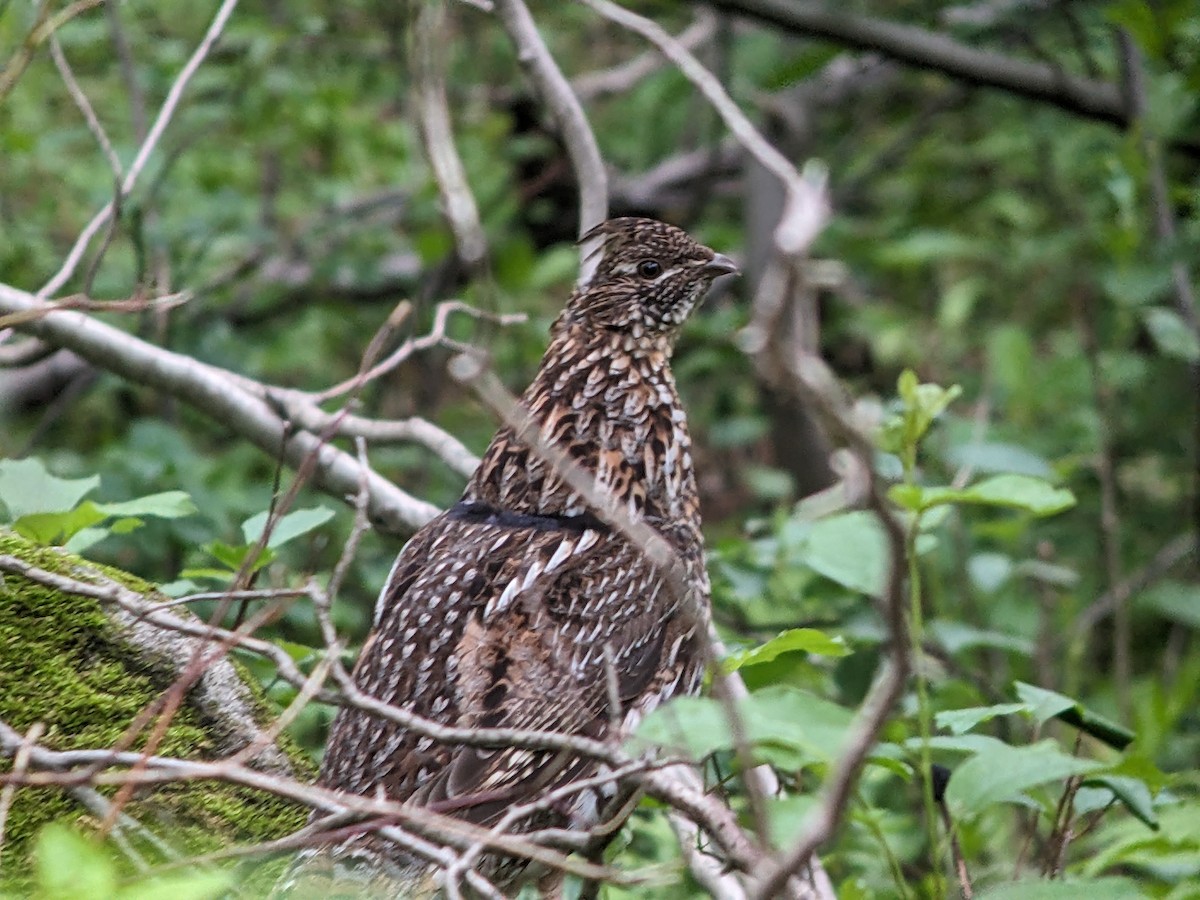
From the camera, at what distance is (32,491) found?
2.93 m

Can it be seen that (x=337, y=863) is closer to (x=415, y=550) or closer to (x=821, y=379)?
(x=415, y=550)

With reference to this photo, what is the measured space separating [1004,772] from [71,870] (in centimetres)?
136

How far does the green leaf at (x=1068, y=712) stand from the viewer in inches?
98.1

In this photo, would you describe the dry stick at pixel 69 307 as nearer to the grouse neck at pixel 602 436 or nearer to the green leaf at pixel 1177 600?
the grouse neck at pixel 602 436

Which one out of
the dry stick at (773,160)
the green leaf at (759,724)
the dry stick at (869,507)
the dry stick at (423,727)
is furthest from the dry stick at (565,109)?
the dry stick at (869,507)

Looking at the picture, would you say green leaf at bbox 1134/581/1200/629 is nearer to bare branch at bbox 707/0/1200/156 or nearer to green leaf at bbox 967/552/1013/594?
green leaf at bbox 967/552/1013/594

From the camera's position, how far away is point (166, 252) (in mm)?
6484

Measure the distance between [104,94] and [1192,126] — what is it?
5.89 meters

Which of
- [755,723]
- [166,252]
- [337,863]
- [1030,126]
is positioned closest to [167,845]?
[337,863]

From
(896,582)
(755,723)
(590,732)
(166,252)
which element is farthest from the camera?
(166,252)

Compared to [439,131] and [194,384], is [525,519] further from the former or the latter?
[194,384]

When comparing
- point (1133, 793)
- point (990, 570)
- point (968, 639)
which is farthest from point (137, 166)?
point (990, 570)

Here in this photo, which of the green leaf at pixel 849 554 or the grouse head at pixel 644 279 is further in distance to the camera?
the grouse head at pixel 644 279

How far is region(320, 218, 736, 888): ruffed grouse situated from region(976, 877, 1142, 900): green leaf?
77cm
